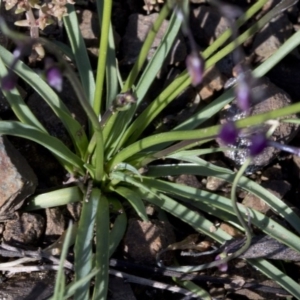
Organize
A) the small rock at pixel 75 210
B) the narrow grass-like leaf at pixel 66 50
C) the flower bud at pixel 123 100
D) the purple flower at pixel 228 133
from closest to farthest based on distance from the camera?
the purple flower at pixel 228 133, the flower bud at pixel 123 100, the small rock at pixel 75 210, the narrow grass-like leaf at pixel 66 50

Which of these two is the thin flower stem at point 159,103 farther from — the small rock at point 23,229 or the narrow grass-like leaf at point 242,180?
the small rock at point 23,229

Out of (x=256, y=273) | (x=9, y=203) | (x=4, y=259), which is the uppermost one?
(x=9, y=203)

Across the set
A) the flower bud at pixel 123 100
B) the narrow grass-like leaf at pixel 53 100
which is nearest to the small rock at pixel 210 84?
the narrow grass-like leaf at pixel 53 100

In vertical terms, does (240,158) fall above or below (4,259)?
above

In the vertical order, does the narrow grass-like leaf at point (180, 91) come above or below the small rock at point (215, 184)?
above

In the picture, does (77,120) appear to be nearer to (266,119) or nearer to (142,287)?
(142,287)

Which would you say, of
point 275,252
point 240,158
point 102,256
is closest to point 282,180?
point 240,158
